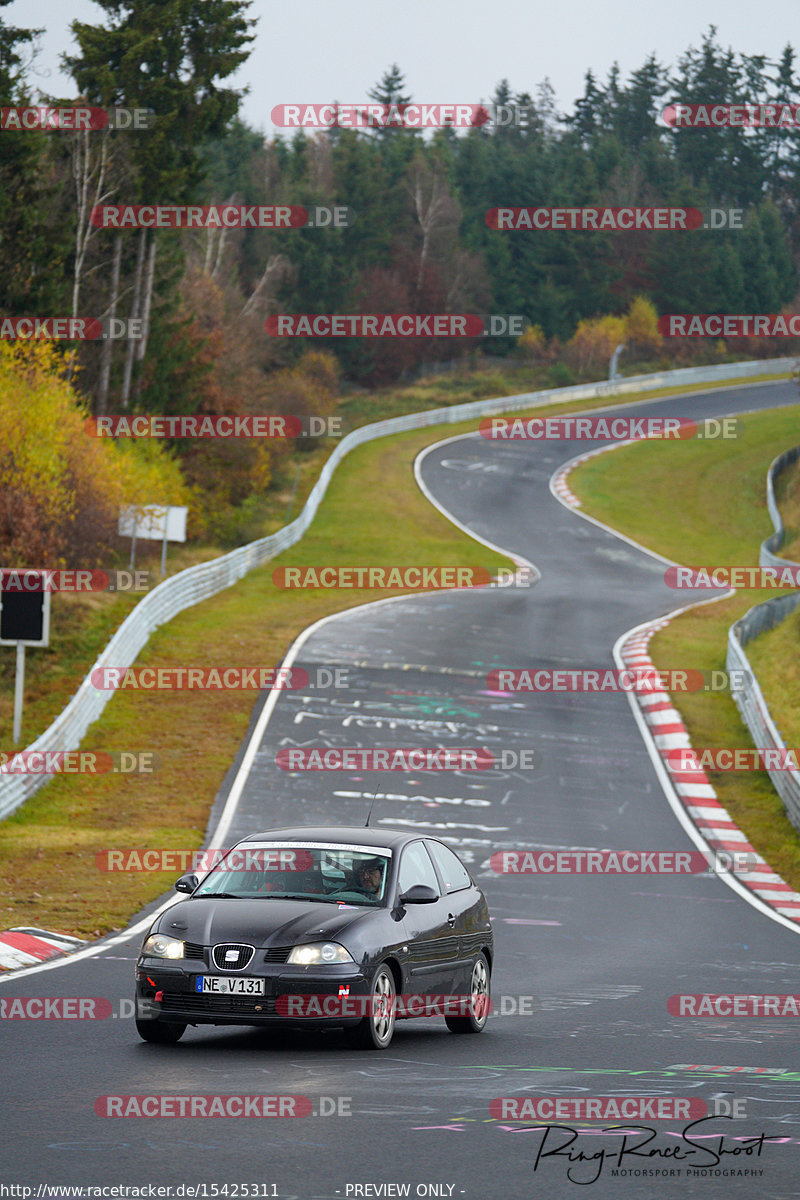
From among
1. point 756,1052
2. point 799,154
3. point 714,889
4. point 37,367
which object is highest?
point 799,154

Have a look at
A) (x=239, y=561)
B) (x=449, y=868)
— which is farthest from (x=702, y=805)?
(x=239, y=561)

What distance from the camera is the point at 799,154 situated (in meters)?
159

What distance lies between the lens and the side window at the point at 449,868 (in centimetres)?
1164

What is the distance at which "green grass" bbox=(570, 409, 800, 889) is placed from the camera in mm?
26750

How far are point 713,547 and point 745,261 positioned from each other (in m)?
73.9

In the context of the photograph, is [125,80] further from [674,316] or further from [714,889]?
[674,316]

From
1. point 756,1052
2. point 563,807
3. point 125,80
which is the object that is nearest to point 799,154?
point 125,80
